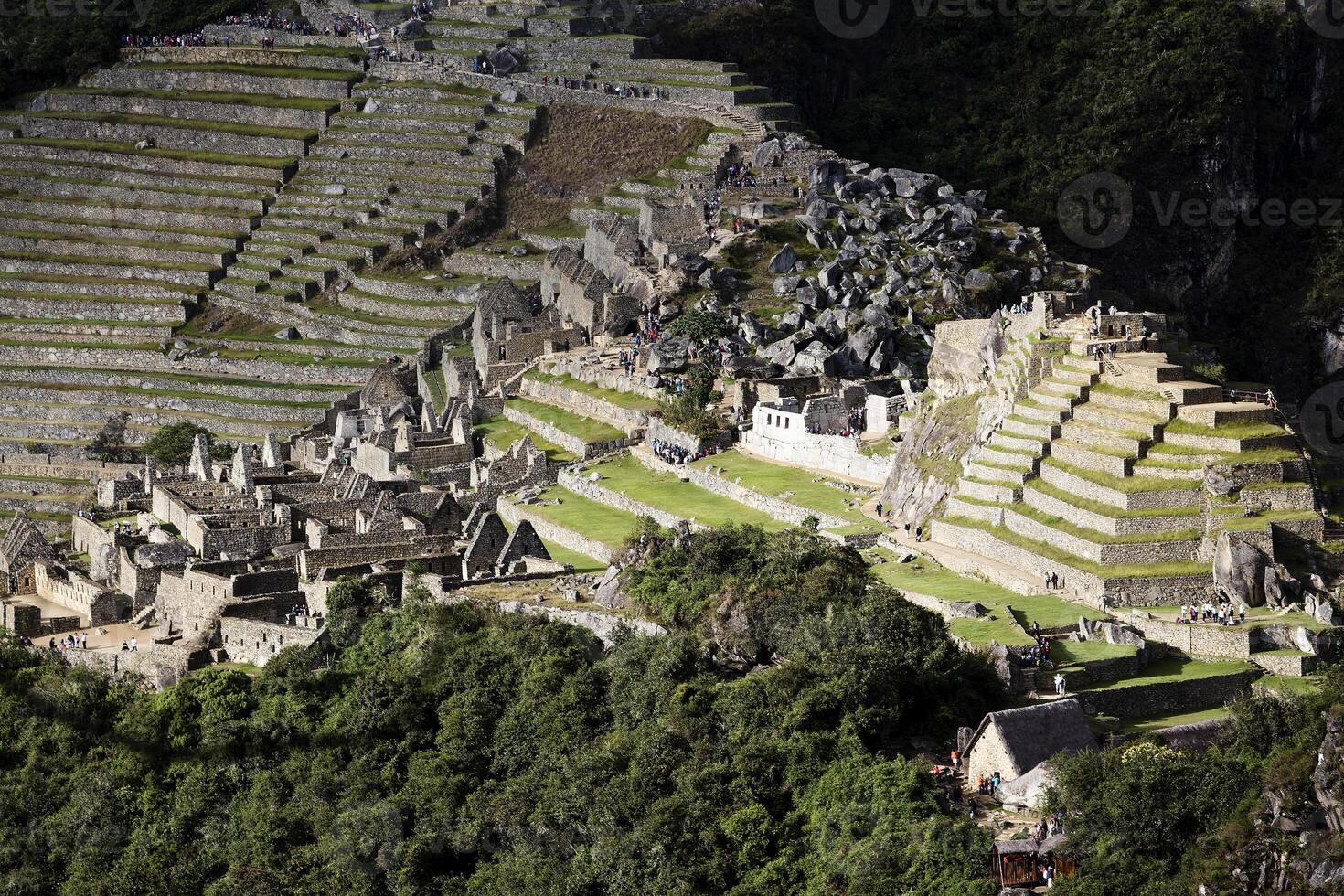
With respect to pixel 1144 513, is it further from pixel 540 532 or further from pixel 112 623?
pixel 112 623

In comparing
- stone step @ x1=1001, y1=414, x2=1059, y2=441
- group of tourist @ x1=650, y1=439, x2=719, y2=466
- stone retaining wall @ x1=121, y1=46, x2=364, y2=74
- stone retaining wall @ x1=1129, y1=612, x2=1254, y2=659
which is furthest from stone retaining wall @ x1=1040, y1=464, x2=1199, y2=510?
stone retaining wall @ x1=121, y1=46, x2=364, y2=74

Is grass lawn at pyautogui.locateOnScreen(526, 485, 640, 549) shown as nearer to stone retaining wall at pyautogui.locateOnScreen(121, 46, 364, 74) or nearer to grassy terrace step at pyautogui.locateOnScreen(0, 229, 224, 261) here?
grassy terrace step at pyautogui.locateOnScreen(0, 229, 224, 261)

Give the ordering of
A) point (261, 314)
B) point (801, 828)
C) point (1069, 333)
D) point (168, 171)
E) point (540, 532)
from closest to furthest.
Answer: point (801, 828) → point (1069, 333) → point (540, 532) → point (261, 314) → point (168, 171)

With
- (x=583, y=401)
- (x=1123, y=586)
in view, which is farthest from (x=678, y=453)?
(x=1123, y=586)

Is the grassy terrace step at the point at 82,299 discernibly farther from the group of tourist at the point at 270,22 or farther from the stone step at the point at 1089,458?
the stone step at the point at 1089,458

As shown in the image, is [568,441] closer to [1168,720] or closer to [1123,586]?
[1123,586]

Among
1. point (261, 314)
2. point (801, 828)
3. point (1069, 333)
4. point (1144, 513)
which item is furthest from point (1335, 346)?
point (801, 828)
